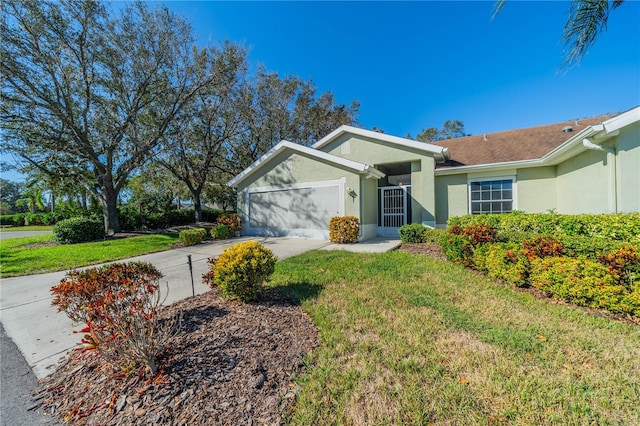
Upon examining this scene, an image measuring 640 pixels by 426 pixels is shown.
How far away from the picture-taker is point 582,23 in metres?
4.51

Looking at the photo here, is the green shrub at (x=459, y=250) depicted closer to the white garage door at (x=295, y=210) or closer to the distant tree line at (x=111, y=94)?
the white garage door at (x=295, y=210)

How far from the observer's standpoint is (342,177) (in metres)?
11.3

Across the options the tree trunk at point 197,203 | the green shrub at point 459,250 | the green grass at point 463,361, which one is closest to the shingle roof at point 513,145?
the green shrub at point 459,250

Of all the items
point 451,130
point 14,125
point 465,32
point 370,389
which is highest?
point 451,130

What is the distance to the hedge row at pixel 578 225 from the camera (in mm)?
5605

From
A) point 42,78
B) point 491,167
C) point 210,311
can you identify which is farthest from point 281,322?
point 42,78

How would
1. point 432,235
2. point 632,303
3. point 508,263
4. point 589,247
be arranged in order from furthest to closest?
point 432,235 < point 508,263 < point 589,247 < point 632,303

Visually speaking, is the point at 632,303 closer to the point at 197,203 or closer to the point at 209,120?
the point at 209,120

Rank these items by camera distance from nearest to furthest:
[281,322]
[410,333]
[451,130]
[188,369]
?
[188,369], [410,333], [281,322], [451,130]

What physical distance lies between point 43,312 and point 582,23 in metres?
11.2

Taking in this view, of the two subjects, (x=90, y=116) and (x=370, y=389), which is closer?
(x=370, y=389)

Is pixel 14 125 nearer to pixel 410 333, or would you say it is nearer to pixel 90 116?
pixel 90 116

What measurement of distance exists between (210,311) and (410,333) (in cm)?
312

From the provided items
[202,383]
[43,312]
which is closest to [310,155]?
[43,312]
